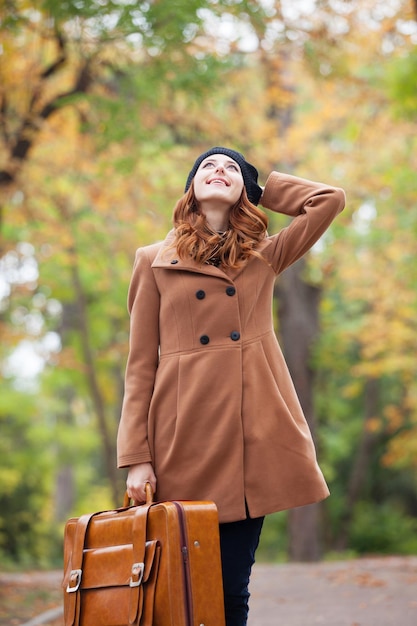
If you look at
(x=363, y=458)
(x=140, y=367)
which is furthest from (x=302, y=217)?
(x=363, y=458)

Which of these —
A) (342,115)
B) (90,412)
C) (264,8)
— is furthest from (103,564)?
(90,412)

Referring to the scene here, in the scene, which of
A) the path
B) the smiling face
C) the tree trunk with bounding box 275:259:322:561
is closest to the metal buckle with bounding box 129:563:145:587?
the smiling face

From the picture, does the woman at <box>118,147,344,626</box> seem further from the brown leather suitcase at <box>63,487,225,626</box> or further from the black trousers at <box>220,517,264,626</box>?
the brown leather suitcase at <box>63,487,225,626</box>

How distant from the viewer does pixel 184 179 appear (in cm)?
1452

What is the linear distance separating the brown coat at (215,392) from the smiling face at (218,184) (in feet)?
0.79

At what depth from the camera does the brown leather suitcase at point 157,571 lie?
3.22m

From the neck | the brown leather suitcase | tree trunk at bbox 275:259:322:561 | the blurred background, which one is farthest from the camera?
tree trunk at bbox 275:259:322:561

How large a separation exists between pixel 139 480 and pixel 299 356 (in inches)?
476

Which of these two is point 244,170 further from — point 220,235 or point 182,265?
point 182,265

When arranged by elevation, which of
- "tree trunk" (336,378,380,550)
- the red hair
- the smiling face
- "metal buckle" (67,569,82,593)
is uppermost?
the smiling face

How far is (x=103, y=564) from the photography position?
3.47m

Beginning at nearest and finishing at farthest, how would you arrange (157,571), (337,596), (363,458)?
1. (157,571)
2. (337,596)
3. (363,458)

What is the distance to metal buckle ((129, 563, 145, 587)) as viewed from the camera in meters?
3.28

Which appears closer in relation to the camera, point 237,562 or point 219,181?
point 237,562
